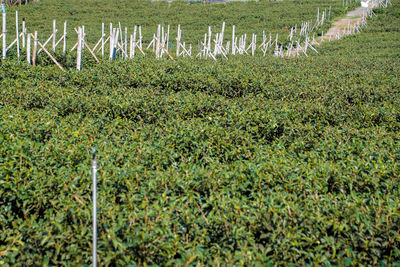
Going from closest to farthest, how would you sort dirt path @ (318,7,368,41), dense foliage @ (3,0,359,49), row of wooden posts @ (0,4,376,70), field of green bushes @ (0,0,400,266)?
field of green bushes @ (0,0,400,266) < row of wooden posts @ (0,4,376,70) < dirt path @ (318,7,368,41) < dense foliage @ (3,0,359,49)

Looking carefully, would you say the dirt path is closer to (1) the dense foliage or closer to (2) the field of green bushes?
(1) the dense foliage

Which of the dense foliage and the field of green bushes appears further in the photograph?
the dense foliage

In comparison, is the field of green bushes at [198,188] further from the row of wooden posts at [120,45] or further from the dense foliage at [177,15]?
the dense foliage at [177,15]

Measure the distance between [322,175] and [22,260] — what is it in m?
3.17

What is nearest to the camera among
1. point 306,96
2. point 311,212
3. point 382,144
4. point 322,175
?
point 311,212

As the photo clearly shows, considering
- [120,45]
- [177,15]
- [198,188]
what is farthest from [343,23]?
[198,188]

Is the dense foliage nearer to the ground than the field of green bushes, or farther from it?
farther from it

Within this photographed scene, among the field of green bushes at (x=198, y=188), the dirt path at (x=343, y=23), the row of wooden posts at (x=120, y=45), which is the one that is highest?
the dirt path at (x=343, y=23)

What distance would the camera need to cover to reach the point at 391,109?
734cm

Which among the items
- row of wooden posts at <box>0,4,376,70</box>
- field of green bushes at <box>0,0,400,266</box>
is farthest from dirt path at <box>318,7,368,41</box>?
field of green bushes at <box>0,0,400,266</box>

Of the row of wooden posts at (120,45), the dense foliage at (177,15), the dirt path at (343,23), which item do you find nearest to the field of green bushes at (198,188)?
the row of wooden posts at (120,45)

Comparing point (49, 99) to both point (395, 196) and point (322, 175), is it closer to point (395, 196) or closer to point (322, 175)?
point (322, 175)

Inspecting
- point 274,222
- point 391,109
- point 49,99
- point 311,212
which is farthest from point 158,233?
point 391,109

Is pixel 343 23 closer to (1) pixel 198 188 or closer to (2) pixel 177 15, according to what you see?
(2) pixel 177 15
